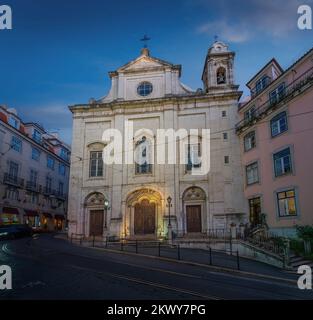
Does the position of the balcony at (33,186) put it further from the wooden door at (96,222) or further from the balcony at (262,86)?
the balcony at (262,86)

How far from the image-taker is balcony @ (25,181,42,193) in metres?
37.6

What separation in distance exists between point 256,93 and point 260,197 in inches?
360

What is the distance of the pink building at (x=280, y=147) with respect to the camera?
18.5 metres

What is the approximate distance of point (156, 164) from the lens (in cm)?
2811

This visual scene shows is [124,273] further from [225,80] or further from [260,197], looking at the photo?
[225,80]

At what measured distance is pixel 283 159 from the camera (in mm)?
20547

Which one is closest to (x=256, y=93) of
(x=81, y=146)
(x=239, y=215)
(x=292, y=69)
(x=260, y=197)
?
(x=292, y=69)

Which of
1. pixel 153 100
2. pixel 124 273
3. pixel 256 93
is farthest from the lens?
pixel 153 100

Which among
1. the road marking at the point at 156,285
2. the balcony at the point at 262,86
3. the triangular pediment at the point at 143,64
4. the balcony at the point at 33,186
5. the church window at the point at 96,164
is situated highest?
the triangular pediment at the point at 143,64

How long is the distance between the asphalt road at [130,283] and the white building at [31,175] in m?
22.2

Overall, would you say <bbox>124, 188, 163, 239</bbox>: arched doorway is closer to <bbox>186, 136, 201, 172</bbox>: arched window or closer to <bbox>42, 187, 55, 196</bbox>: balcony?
<bbox>186, 136, 201, 172</bbox>: arched window

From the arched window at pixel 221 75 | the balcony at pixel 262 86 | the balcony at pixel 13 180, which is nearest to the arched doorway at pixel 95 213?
the balcony at pixel 13 180

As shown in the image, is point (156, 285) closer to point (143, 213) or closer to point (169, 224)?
point (169, 224)

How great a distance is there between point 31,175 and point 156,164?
20.6 m
